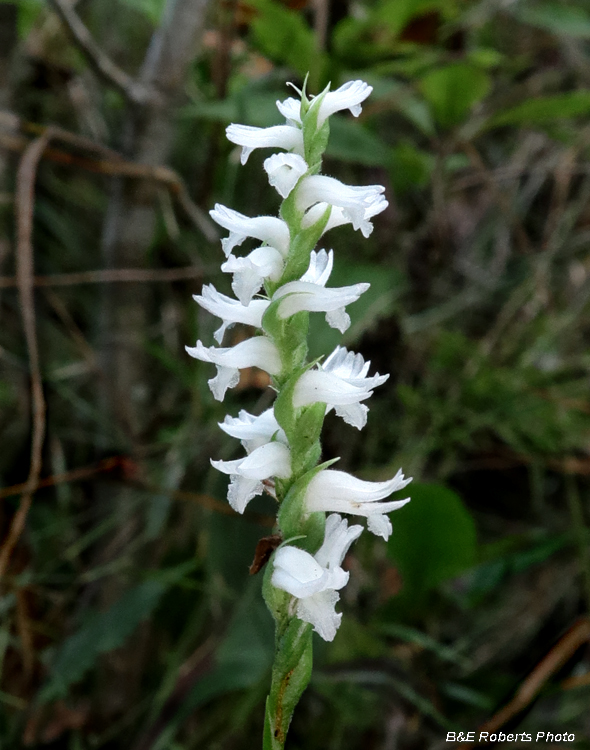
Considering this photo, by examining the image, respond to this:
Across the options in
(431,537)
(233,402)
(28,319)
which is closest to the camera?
(28,319)

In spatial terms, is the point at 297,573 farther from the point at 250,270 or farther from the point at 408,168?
the point at 408,168

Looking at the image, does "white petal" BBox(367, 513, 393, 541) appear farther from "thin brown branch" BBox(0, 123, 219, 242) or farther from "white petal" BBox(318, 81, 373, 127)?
"thin brown branch" BBox(0, 123, 219, 242)

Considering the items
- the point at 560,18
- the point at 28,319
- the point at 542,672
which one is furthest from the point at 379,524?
the point at 560,18

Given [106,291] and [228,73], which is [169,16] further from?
[106,291]

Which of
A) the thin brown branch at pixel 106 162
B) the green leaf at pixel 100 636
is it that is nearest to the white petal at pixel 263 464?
the green leaf at pixel 100 636

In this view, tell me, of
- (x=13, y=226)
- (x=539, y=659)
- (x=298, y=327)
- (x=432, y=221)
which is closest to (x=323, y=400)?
(x=298, y=327)

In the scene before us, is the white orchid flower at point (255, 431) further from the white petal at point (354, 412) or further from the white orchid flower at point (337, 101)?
the white orchid flower at point (337, 101)
